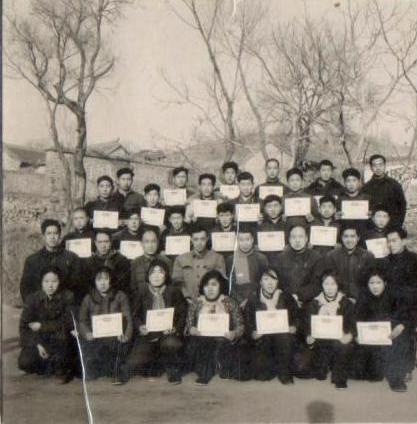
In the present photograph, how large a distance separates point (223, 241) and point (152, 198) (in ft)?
2.03

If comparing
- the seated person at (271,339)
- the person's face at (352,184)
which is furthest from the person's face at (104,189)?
the person's face at (352,184)

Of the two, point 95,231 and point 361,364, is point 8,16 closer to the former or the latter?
point 95,231

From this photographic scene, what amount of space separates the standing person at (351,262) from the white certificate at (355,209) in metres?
0.14

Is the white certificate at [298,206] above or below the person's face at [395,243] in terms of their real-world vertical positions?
above

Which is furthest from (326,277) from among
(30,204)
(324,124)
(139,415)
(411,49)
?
(30,204)

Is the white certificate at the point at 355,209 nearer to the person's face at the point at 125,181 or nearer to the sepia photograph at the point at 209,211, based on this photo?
the sepia photograph at the point at 209,211

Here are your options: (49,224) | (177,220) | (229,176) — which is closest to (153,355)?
(177,220)

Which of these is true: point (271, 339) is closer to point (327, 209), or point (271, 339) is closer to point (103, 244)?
point (327, 209)

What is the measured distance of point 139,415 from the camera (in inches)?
138

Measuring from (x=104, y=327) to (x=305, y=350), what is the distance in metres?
1.38

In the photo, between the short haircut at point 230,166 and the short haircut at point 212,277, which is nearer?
the short haircut at point 212,277

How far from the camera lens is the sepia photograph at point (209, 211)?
3598mm

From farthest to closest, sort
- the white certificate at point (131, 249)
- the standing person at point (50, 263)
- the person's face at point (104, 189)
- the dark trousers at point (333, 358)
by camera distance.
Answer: the person's face at point (104, 189), the white certificate at point (131, 249), the standing person at point (50, 263), the dark trousers at point (333, 358)

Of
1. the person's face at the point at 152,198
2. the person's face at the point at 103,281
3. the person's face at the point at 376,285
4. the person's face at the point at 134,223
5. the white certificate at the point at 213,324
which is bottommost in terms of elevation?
the white certificate at the point at 213,324
